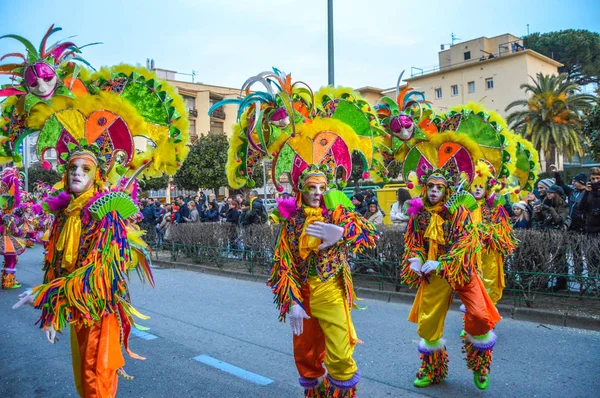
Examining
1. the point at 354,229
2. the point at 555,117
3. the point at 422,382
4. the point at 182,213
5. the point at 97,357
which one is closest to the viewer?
the point at 97,357

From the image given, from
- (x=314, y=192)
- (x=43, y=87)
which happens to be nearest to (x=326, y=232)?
(x=314, y=192)

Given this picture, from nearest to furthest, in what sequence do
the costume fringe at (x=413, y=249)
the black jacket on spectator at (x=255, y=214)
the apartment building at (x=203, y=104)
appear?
1. the costume fringe at (x=413, y=249)
2. the black jacket on spectator at (x=255, y=214)
3. the apartment building at (x=203, y=104)

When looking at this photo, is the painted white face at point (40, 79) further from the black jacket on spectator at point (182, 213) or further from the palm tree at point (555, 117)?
the palm tree at point (555, 117)

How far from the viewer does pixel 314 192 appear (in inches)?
146

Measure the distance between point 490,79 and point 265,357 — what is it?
3873 cm

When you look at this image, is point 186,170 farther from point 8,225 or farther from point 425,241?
point 425,241

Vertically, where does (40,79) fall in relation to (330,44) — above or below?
below

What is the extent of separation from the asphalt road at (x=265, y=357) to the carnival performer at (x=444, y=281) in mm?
274

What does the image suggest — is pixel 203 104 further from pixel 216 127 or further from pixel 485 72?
pixel 485 72

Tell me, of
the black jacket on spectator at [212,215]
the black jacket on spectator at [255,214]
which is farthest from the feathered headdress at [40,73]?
the black jacket on spectator at [212,215]

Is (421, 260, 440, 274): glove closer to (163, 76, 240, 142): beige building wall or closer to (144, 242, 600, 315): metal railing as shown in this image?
(144, 242, 600, 315): metal railing

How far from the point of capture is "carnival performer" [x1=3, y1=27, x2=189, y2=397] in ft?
10.9

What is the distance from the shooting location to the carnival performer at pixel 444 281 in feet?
13.7

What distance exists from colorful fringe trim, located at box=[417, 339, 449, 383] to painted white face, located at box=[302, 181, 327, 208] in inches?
68.6
